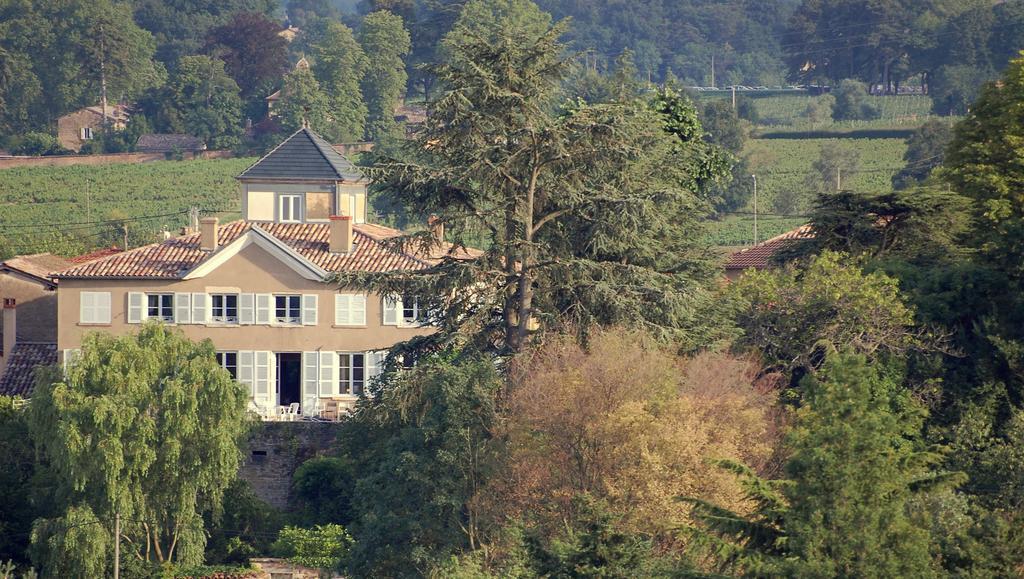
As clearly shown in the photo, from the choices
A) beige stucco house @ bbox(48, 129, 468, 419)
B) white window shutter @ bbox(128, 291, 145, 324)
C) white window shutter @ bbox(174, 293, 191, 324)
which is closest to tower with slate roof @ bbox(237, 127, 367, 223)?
beige stucco house @ bbox(48, 129, 468, 419)

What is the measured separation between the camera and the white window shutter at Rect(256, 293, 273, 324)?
52.9 metres

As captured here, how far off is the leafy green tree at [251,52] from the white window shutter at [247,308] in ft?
262

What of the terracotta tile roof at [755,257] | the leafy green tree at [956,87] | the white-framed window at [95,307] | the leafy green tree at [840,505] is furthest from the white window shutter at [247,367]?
the leafy green tree at [956,87]

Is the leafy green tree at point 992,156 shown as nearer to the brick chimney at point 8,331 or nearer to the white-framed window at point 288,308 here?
the white-framed window at point 288,308

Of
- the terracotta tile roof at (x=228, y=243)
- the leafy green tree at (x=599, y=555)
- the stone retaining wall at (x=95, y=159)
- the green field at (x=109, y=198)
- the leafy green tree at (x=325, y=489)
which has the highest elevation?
the stone retaining wall at (x=95, y=159)

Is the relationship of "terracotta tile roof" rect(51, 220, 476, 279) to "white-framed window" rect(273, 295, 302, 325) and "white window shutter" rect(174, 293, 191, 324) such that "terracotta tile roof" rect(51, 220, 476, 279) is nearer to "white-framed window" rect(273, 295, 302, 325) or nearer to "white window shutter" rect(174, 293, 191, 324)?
"white window shutter" rect(174, 293, 191, 324)

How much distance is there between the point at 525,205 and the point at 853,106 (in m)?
100

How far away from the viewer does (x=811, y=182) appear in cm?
10500

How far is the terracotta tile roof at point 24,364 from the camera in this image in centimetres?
5309

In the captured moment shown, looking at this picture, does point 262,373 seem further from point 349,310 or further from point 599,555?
point 599,555

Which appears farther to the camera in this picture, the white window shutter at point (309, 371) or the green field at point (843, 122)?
the green field at point (843, 122)

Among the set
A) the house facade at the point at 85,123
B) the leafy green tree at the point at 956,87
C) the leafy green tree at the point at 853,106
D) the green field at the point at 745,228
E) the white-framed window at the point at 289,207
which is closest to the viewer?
the white-framed window at the point at 289,207

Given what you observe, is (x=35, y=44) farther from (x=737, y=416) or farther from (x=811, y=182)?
(x=737, y=416)

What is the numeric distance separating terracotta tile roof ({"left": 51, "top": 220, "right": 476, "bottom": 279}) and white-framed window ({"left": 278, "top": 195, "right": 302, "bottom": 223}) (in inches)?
67.3
